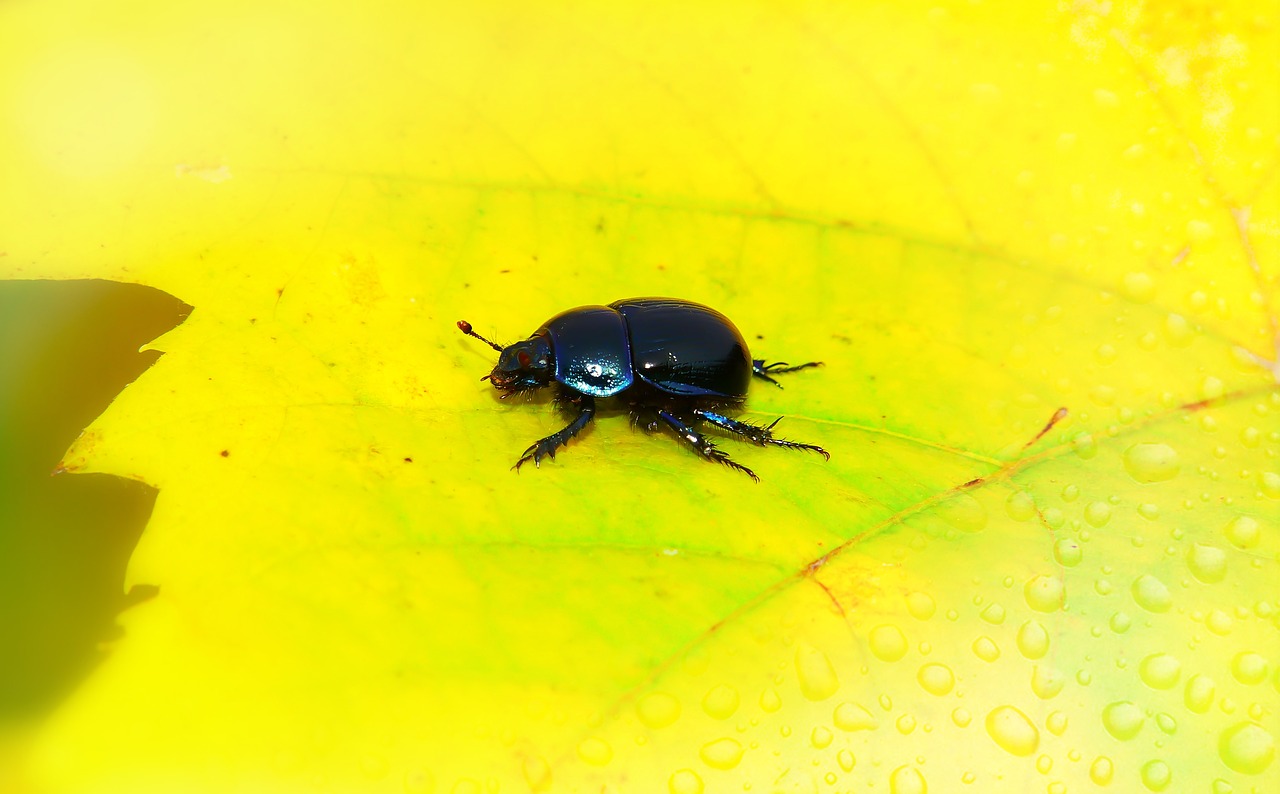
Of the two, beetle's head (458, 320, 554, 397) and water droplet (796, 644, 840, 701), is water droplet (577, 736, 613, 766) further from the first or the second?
beetle's head (458, 320, 554, 397)

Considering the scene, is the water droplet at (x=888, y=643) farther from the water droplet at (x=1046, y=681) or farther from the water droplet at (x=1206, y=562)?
the water droplet at (x=1206, y=562)

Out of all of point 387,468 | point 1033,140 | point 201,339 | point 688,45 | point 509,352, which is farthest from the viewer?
point 688,45

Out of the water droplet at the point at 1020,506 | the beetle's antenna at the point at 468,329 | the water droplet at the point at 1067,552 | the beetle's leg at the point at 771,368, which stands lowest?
the beetle's leg at the point at 771,368

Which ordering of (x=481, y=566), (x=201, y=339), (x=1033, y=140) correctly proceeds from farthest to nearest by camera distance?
(x=1033, y=140) < (x=201, y=339) < (x=481, y=566)

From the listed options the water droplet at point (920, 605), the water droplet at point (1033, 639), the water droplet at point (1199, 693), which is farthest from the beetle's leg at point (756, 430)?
the water droplet at point (1199, 693)

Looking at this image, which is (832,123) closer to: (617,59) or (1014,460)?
(617,59)

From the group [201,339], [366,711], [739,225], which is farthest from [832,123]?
[366,711]

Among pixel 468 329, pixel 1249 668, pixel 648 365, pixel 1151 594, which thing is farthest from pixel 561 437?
pixel 1249 668
